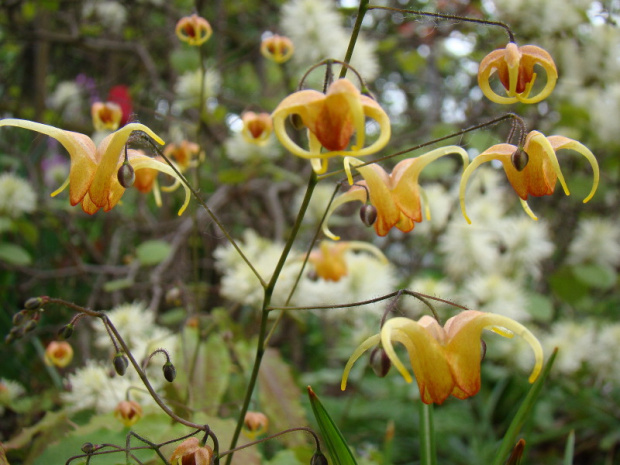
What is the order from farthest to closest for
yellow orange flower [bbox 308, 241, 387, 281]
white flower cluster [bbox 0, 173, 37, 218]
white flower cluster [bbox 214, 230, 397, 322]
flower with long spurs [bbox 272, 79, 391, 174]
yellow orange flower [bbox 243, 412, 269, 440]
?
white flower cluster [bbox 0, 173, 37, 218] < white flower cluster [bbox 214, 230, 397, 322] < yellow orange flower [bbox 308, 241, 387, 281] < yellow orange flower [bbox 243, 412, 269, 440] < flower with long spurs [bbox 272, 79, 391, 174]

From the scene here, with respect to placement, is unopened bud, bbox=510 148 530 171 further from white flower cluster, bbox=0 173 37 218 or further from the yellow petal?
white flower cluster, bbox=0 173 37 218

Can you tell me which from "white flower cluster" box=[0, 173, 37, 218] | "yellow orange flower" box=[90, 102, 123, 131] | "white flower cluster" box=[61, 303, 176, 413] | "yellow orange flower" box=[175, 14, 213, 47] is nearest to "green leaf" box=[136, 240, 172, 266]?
"white flower cluster" box=[61, 303, 176, 413]

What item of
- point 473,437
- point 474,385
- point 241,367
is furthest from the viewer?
point 473,437

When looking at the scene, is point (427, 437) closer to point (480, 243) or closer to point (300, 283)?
point (300, 283)

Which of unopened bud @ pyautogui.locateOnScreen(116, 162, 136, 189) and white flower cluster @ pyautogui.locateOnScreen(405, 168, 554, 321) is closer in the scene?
unopened bud @ pyautogui.locateOnScreen(116, 162, 136, 189)

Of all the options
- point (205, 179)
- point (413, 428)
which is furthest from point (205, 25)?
point (413, 428)

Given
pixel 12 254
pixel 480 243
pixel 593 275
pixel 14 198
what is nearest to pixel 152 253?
pixel 12 254

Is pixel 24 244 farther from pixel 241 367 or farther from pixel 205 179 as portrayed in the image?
pixel 241 367
